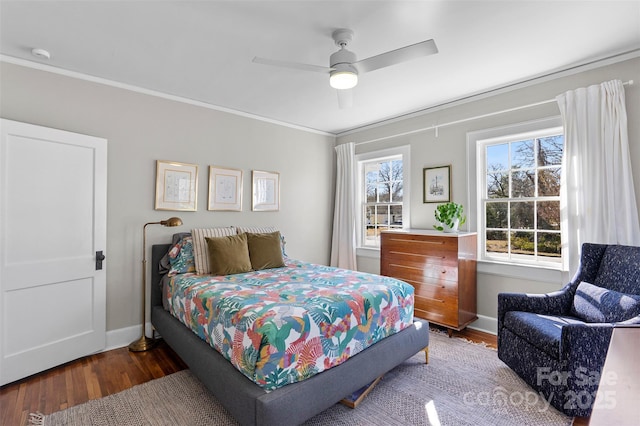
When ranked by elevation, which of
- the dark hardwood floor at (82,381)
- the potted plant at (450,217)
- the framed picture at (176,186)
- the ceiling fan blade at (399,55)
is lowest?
the dark hardwood floor at (82,381)

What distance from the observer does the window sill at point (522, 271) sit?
3022 millimetres

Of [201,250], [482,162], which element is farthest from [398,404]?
[482,162]

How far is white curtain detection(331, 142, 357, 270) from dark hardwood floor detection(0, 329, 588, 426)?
225 cm

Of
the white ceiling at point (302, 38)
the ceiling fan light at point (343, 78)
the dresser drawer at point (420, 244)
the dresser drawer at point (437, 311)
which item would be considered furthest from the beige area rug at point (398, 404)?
the white ceiling at point (302, 38)

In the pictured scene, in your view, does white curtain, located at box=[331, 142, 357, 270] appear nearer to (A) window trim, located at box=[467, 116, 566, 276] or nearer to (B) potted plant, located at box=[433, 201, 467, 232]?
(B) potted plant, located at box=[433, 201, 467, 232]

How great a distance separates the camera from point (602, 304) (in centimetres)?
215

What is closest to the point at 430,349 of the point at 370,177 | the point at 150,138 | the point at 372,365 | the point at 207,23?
the point at 372,365

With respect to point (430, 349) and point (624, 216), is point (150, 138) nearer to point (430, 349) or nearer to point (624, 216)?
point (430, 349)

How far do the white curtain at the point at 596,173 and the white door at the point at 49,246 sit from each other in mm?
4371

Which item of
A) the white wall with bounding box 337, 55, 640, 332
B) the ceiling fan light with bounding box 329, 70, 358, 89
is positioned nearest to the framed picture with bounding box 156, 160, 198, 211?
the ceiling fan light with bounding box 329, 70, 358, 89

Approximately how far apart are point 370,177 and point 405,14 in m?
2.97

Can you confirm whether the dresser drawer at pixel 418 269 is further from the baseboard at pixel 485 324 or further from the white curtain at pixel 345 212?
the white curtain at pixel 345 212

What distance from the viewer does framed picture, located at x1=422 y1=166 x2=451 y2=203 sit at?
151 inches

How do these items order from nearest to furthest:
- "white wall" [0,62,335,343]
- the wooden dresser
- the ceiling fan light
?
1. the ceiling fan light
2. "white wall" [0,62,335,343]
3. the wooden dresser
